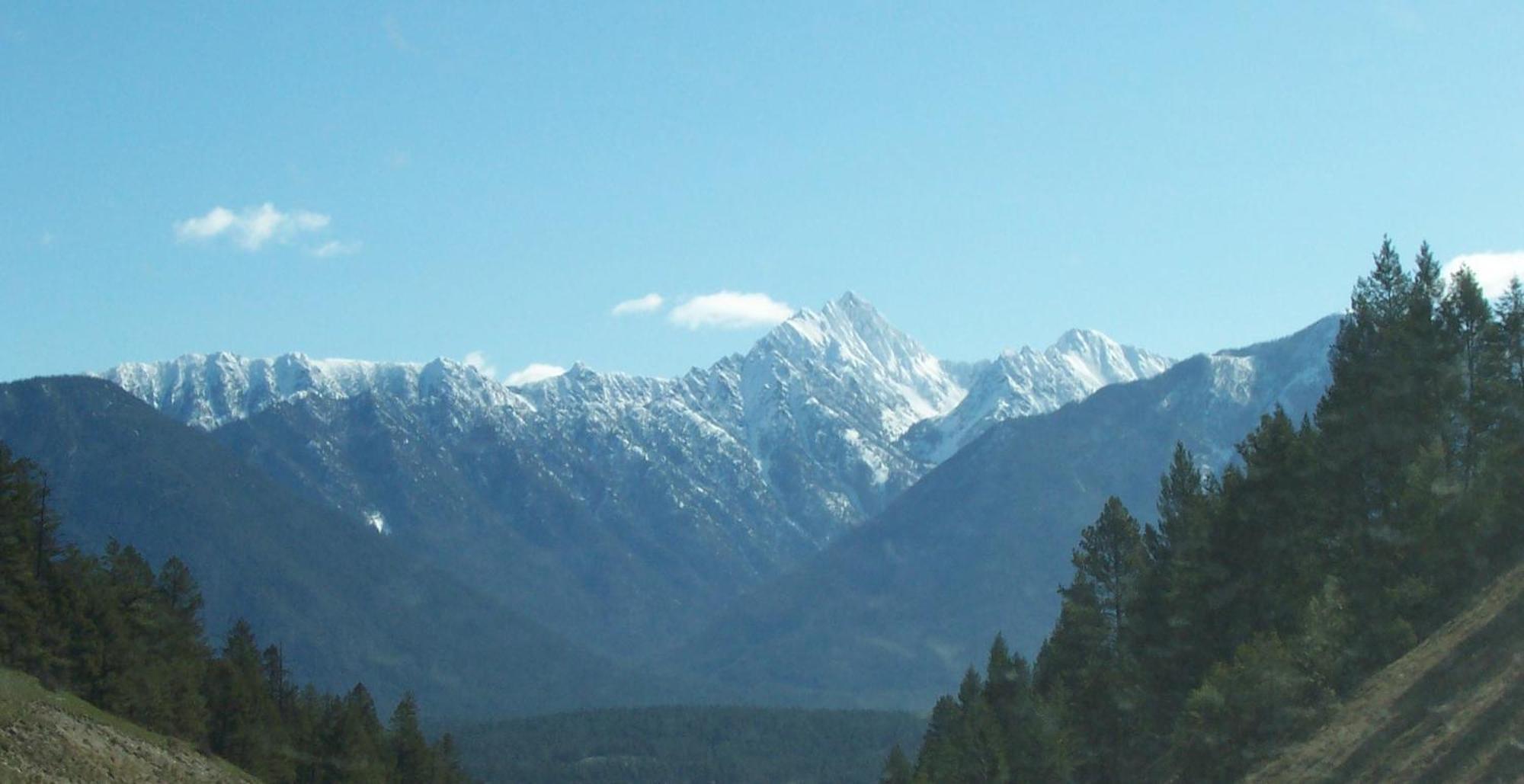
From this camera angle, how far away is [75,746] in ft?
247

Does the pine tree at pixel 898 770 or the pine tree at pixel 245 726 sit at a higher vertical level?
the pine tree at pixel 245 726

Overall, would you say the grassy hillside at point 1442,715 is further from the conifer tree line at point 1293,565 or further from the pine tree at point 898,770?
the pine tree at point 898,770

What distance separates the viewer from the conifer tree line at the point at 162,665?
306 ft

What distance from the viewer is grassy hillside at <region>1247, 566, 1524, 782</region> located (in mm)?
45875

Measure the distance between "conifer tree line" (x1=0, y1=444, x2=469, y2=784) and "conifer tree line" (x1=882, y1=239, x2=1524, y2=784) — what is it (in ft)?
153

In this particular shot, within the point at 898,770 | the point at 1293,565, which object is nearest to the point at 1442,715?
the point at 1293,565

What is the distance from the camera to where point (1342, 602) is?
6525 cm

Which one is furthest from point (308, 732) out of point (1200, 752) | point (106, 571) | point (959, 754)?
point (1200, 752)

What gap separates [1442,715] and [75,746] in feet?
192

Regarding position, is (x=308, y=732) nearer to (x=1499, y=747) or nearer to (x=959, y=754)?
(x=959, y=754)

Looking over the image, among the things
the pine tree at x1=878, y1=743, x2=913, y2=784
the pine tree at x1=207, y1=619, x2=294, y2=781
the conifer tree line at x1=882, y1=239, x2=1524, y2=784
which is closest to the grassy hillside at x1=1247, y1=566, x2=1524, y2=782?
the conifer tree line at x1=882, y1=239, x2=1524, y2=784

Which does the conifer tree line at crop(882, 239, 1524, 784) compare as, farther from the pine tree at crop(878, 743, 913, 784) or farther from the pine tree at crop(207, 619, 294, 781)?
the pine tree at crop(207, 619, 294, 781)

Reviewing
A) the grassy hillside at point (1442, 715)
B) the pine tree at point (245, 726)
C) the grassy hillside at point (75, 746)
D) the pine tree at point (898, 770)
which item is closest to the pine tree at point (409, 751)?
the pine tree at point (245, 726)

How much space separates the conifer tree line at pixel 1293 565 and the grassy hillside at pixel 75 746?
40259mm
